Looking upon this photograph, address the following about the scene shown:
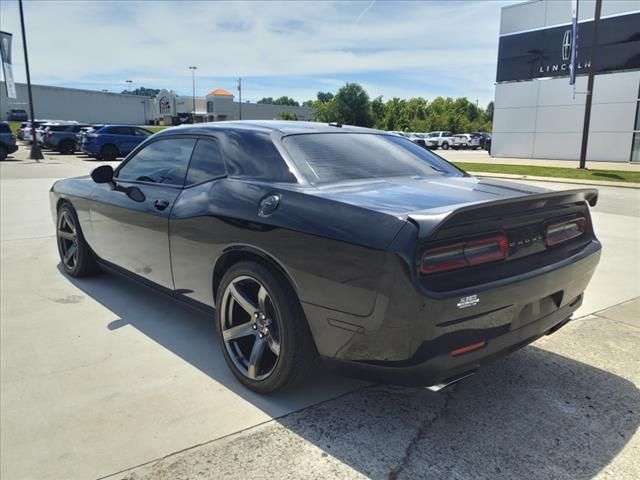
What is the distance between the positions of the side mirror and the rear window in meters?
1.92

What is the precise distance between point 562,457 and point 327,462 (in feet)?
3.54

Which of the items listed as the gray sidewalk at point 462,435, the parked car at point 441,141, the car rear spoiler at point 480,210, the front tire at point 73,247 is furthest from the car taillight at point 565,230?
the parked car at point 441,141

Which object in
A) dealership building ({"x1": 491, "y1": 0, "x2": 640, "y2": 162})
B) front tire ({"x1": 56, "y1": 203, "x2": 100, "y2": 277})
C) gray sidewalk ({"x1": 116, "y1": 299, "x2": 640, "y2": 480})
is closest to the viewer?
gray sidewalk ({"x1": 116, "y1": 299, "x2": 640, "y2": 480})

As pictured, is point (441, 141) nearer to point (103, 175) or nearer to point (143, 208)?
point (103, 175)

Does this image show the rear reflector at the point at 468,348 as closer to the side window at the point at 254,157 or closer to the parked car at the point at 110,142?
the side window at the point at 254,157

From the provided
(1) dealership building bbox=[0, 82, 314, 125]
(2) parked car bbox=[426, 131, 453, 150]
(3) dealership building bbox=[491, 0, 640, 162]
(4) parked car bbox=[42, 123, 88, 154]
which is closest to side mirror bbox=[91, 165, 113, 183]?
(4) parked car bbox=[42, 123, 88, 154]

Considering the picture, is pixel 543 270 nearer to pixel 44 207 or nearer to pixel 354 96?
pixel 44 207

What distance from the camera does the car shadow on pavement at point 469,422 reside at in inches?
91.0

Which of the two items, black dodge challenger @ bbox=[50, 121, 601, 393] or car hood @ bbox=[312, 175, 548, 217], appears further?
car hood @ bbox=[312, 175, 548, 217]

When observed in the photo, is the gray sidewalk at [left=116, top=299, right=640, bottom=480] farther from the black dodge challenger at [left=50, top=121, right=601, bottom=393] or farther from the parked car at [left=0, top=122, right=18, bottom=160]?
the parked car at [left=0, top=122, right=18, bottom=160]

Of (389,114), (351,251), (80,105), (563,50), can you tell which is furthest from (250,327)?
(80,105)

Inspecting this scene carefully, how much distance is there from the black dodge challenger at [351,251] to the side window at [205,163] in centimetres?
1

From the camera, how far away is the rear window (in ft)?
10.00

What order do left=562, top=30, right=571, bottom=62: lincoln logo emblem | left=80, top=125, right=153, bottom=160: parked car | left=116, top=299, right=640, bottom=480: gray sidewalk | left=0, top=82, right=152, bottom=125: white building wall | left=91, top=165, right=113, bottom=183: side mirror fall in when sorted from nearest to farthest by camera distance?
left=116, top=299, right=640, bottom=480: gray sidewalk
left=91, top=165, right=113, bottom=183: side mirror
left=80, top=125, right=153, bottom=160: parked car
left=562, top=30, right=571, bottom=62: lincoln logo emblem
left=0, top=82, right=152, bottom=125: white building wall
